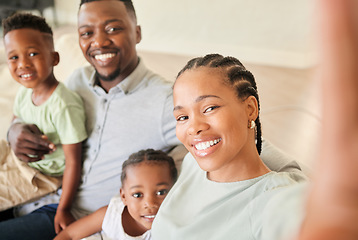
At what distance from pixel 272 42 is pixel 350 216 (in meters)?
3.57

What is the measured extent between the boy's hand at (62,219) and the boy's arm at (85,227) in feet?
0.15

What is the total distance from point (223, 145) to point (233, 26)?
3.17m

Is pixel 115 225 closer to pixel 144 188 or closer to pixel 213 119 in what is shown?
pixel 144 188

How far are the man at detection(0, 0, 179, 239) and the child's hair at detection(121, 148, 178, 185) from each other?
2.1 inches

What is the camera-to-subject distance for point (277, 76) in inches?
117

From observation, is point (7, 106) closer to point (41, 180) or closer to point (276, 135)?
point (41, 180)

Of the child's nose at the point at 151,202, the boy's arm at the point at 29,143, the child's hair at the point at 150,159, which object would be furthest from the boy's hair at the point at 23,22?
the child's nose at the point at 151,202

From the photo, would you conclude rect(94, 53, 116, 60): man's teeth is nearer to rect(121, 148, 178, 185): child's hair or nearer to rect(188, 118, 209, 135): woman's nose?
rect(121, 148, 178, 185): child's hair

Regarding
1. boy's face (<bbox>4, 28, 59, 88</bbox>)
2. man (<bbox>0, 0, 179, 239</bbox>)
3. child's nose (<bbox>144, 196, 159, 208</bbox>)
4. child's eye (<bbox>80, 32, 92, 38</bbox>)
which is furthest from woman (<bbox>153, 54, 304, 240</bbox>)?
boy's face (<bbox>4, 28, 59, 88</bbox>)

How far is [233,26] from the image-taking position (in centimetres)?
362

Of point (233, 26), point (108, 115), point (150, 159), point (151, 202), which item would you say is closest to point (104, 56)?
point (108, 115)

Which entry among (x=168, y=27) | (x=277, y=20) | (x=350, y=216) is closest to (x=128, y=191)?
(x=350, y=216)

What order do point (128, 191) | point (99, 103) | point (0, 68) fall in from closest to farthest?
1. point (128, 191)
2. point (99, 103)
3. point (0, 68)

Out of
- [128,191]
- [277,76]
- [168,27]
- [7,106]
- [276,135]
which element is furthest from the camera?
[168,27]
